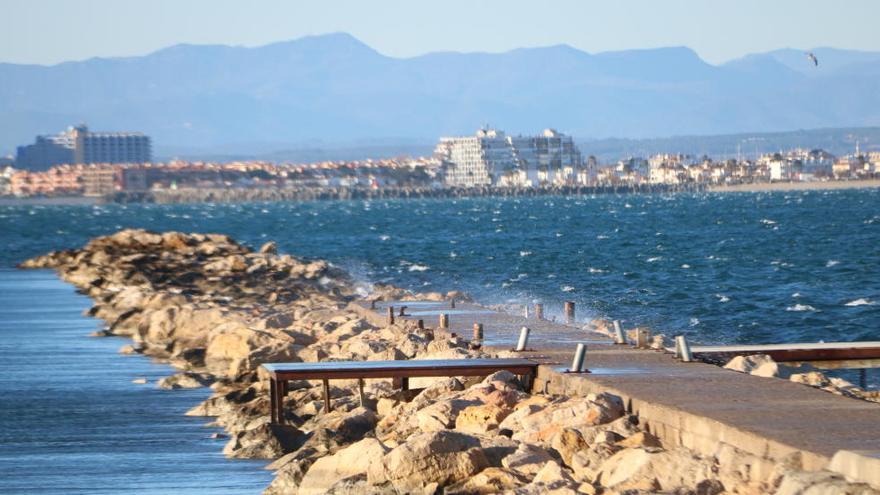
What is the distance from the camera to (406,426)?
14.0 meters

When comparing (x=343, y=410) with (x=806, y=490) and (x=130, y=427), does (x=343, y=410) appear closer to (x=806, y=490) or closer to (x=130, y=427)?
(x=130, y=427)

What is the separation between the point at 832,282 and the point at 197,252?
22.1m

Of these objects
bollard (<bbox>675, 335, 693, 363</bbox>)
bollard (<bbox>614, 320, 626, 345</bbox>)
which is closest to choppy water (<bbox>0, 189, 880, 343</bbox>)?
bollard (<bbox>614, 320, 626, 345</bbox>)

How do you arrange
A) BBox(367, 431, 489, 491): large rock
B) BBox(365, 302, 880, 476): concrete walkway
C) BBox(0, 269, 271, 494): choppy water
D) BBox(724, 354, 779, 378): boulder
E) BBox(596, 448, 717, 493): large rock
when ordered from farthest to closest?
BBox(724, 354, 779, 378): boulder < BBox(0, 269, 271, 494): choppy water < BBox(367, 431, 489, 491): large rock < BBox(365, 302, 880, 476): concrete walkway < BBox(596, 448, 717, 493): large rock

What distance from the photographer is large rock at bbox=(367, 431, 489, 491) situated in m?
11.5

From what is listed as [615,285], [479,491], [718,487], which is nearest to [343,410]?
[479,491]

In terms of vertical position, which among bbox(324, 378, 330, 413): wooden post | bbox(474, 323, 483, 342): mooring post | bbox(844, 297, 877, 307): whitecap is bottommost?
bbox(844, 297, 877, 307): whitecap

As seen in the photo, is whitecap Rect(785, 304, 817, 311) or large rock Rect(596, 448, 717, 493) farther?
whitecap Rect(785, 304, 817, 311)

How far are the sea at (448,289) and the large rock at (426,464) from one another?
7.27 feet

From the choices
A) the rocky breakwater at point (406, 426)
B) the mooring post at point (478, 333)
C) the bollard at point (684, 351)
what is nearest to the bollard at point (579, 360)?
the rocky breakwater at point (406, 426)

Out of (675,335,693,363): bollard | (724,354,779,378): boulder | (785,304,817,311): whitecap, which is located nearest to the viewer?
(724,354,779,378): boulder

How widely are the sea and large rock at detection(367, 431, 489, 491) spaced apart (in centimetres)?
221

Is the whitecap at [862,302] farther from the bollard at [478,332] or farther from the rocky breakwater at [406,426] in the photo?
the bollard at [478,332]

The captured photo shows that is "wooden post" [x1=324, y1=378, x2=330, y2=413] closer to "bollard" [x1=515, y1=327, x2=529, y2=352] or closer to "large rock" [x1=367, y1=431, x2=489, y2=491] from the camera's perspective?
"bollard" [x1=515, y1=327, x2=529, y2=352]
